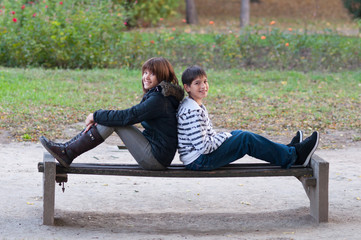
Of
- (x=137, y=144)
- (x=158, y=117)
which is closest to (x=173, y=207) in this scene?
(x=137, y=144)

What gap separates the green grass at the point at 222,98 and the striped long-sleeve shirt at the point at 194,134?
3495 millimetres

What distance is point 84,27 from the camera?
555 inches

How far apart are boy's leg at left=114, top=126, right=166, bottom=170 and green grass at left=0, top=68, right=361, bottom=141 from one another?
3.33 metres

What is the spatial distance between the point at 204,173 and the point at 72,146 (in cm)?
104

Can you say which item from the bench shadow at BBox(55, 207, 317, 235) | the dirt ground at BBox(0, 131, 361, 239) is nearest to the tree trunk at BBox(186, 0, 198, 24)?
the dirt ground at BBox(0, 131, 361, 239)

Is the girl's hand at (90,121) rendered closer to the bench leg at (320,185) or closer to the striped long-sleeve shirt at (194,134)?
the striped long-sleeve shirt at (194,134)

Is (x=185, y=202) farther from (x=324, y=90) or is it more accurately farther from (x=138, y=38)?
(x=138, y=38)

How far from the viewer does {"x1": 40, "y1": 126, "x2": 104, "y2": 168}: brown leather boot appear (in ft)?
15.4

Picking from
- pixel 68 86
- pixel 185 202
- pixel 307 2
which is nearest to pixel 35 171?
pixel 185 202

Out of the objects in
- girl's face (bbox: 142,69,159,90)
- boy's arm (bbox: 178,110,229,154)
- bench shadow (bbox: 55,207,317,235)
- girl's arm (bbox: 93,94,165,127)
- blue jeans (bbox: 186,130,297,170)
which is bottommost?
bench shadow (bbox: 55,207,317,235)

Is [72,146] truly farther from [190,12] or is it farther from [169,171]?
[190,12]

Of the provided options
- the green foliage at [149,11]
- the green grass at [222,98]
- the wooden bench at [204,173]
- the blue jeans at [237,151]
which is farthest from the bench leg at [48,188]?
the green foliage at [149,11]

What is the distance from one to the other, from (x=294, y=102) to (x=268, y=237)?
6505mm

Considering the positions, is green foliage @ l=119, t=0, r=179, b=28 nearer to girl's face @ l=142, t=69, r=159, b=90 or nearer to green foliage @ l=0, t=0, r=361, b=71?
green foliage @ l=0, t=0, r=361, b=71
